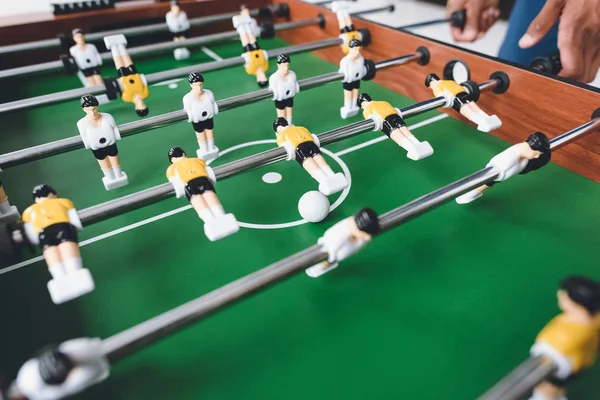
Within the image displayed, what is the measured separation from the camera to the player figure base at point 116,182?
4.61ft

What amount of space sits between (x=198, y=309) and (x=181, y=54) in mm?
1929

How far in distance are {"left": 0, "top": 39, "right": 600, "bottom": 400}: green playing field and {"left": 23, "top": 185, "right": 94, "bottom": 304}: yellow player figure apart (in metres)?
0.20

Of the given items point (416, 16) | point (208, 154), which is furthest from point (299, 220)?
point (416, 16)

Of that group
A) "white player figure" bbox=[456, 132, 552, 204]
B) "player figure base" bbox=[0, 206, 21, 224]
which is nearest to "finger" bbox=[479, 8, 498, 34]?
"white player figure" bbox=[456, 132, 552, 204]

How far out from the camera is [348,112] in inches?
70.2

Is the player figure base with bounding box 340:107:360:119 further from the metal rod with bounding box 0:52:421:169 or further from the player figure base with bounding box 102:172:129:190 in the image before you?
the player figure base with bounding box 102:172:129:190

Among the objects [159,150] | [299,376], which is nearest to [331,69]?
[159,150]

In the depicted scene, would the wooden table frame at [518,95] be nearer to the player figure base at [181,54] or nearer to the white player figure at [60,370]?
the player figure base at [181,54]

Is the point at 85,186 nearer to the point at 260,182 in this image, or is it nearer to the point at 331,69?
the point at 260,182

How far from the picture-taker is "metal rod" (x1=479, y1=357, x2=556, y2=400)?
25.6 inches

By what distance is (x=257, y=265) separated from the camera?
1.12 m

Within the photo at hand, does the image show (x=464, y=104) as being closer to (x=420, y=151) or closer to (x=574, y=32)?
(x=420, y=151)

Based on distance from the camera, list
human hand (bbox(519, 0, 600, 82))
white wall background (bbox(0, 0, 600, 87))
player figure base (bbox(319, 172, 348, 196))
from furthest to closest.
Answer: white wall background (bbox(0, 0, 600, 87)) → human hand (bbox(519, 0, 600, 82)) → player figure base (bbox(319, 172, 348, 196))

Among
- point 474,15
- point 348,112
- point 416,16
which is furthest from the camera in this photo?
point 416,16
